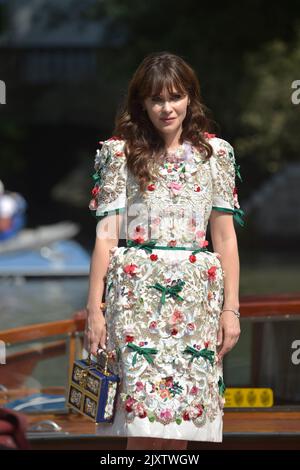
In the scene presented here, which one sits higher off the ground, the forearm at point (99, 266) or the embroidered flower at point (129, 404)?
the forearm at point (99, 266)

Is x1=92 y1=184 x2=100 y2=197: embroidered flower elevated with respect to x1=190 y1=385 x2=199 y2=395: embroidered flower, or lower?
elevated

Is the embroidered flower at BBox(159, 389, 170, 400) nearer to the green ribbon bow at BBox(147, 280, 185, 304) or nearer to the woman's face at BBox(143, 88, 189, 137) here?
the green ribbon bow at BBox(147, 280, 185, 304)

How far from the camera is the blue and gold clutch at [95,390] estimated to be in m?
3.18

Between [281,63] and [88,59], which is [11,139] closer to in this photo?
[88,59]

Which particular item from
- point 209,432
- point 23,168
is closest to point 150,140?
point 209,432

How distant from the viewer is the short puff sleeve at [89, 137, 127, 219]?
3301mm

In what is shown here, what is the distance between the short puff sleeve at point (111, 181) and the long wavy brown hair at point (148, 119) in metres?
0.03

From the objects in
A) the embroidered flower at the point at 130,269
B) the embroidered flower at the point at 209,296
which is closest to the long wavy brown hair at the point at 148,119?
the embroidered flower at the point at 130,269

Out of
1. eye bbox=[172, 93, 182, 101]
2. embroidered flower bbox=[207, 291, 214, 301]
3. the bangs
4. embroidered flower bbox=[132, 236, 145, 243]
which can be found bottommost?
embroidered flower bbox=[207, 291, 214, 301]

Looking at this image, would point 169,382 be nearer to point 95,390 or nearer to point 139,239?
point 95,390

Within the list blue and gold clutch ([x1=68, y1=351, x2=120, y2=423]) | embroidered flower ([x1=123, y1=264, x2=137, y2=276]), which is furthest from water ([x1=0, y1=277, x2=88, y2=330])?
embroidered flower ([x1=123, y1=264, x2=137, y2=276])

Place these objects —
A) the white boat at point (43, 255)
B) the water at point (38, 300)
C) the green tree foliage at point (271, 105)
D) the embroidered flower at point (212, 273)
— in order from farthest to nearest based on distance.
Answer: the green tree foliage at point (271, 105) < the white boat at point (43, 255) < the water at point (38, 300) < the embroidered flower at point (212, 273)

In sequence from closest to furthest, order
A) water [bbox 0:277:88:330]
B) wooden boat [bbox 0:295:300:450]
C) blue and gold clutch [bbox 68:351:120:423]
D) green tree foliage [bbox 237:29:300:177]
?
1. blue and gold clutch [bbox 68:351:120:423]
2. wooden boat [bbox 0:295:300:450]
3. water [bbox 0:277:88:330]
4. green tree foliage [bbox 237:29:300:177]

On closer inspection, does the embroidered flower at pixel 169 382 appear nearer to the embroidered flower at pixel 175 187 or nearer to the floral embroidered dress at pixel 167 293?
the floral embroidered dress at pixel 167 293
